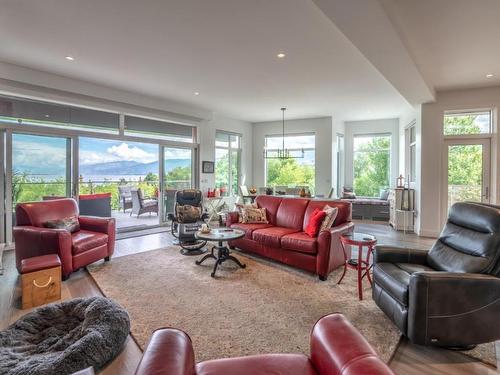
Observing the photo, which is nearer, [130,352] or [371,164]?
[130,352]

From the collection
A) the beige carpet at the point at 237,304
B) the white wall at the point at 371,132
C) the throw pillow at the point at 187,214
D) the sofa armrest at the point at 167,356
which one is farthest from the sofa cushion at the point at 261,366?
the white wall at the point at 371,132

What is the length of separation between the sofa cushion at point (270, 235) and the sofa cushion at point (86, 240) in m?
2.25

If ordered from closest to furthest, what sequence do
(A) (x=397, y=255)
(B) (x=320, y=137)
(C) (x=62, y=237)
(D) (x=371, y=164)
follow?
(A) (x=397, y=255), (C) (x=62, y=237), (B) (x=320, y=137), (D) (x=371, y=164)

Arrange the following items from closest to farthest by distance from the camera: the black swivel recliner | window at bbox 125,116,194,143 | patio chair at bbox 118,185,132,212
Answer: the black swivel recliner < window at bbox 125,116,194,143 < patio chair at bbox 118,185,132,212

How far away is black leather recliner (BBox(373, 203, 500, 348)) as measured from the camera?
2.04 m

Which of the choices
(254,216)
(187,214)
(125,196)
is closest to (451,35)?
(254,216)

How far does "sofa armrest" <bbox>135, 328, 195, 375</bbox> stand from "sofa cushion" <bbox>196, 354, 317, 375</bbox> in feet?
0.36

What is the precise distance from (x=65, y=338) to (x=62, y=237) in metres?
1.66

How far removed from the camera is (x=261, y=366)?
1302mm

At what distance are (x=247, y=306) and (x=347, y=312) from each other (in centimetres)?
99

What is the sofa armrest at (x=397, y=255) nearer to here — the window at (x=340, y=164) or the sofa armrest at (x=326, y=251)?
the sofa armrest at (x=326, y=251)

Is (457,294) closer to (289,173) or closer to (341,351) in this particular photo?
(341,351)

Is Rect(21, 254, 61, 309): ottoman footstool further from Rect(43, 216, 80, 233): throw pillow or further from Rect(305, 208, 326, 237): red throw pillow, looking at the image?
Rect(305, 208, 326, 237): red throw pillow

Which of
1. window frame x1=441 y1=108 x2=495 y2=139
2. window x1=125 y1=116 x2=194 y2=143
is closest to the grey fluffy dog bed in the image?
window x1=125 y1=116 x2=194 y2=143
